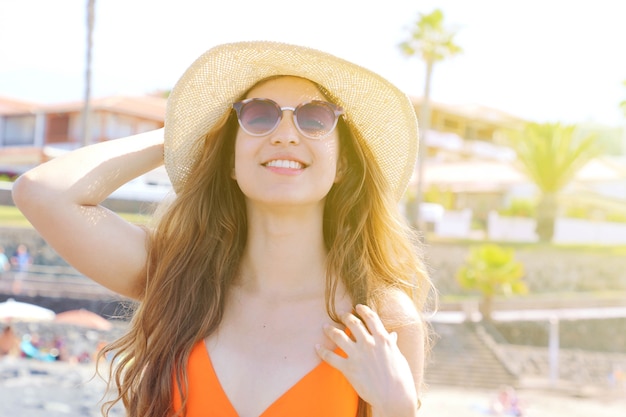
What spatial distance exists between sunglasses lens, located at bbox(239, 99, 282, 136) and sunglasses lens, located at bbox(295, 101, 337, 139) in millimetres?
47

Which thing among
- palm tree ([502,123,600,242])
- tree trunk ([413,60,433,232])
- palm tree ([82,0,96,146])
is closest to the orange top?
palm tree ([82,0,96,146])

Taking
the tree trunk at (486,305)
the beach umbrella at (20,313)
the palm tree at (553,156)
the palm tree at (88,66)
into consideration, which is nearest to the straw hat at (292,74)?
the beach umbrella at (20,313)

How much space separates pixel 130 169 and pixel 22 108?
37678 mm

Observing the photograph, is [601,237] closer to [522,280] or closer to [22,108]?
[522,280]

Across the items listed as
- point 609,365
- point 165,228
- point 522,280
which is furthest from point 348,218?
point 522,280

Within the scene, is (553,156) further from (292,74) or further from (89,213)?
(89,213)

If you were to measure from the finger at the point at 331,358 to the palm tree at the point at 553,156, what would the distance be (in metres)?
37.4

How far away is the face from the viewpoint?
171 centimetres

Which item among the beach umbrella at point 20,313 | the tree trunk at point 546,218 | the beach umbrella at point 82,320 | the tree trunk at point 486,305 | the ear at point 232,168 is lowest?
the tree trunk at point 486,305

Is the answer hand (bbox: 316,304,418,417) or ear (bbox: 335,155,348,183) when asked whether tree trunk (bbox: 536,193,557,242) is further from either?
hand (bbox: 316,304,418,417)

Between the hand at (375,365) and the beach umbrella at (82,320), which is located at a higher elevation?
the hand at (375,365)

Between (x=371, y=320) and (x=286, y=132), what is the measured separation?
16.2 inches

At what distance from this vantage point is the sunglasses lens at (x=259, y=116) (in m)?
1.72

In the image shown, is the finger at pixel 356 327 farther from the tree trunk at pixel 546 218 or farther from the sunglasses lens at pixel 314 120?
the tree trunk at pixel 546 218
